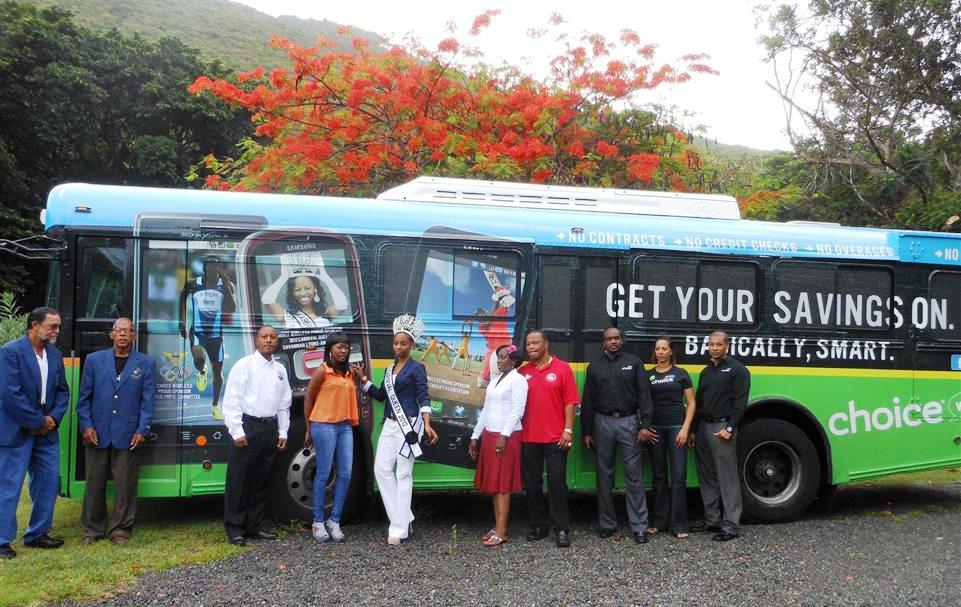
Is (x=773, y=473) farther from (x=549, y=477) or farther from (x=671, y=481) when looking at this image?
(x=549, y=477)

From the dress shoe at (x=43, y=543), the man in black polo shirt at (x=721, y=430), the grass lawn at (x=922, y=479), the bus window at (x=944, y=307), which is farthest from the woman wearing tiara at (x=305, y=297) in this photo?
the grass lawn at (x=922, y=479)

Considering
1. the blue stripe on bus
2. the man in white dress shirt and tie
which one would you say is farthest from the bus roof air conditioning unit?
the man in white dress shirt and tie

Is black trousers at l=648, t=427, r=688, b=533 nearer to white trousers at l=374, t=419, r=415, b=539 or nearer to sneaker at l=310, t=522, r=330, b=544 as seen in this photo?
white trousers at l=374, t=419, r=415, b=539

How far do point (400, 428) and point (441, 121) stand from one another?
7350 mm

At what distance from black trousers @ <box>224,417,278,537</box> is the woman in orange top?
1.23ft

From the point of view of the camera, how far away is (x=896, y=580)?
5.95m

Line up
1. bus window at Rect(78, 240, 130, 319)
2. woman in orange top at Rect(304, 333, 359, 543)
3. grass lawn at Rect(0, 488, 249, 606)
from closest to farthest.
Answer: grass lawn at Rect(0, 488, 249, 606) < bus window at Rect(78, 240, 130, 319) < woman in orange top at Rect(304, 333, 359, 543)

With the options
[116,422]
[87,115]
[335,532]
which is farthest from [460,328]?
[87,115]

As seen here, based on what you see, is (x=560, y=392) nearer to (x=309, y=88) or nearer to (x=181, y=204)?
(x=181, y=204)

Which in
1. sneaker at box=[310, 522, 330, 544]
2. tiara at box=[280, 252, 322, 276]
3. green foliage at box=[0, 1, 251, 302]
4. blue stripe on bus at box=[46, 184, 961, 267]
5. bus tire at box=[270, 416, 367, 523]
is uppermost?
green foliage at box=[0, 1, 251, 302]

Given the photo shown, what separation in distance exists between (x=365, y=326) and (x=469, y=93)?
274 inches

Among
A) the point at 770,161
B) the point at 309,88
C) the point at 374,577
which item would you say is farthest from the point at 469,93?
the point at 770,161

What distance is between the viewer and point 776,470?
7.78 metres

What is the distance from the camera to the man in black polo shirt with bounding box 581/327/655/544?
693 centimetres
